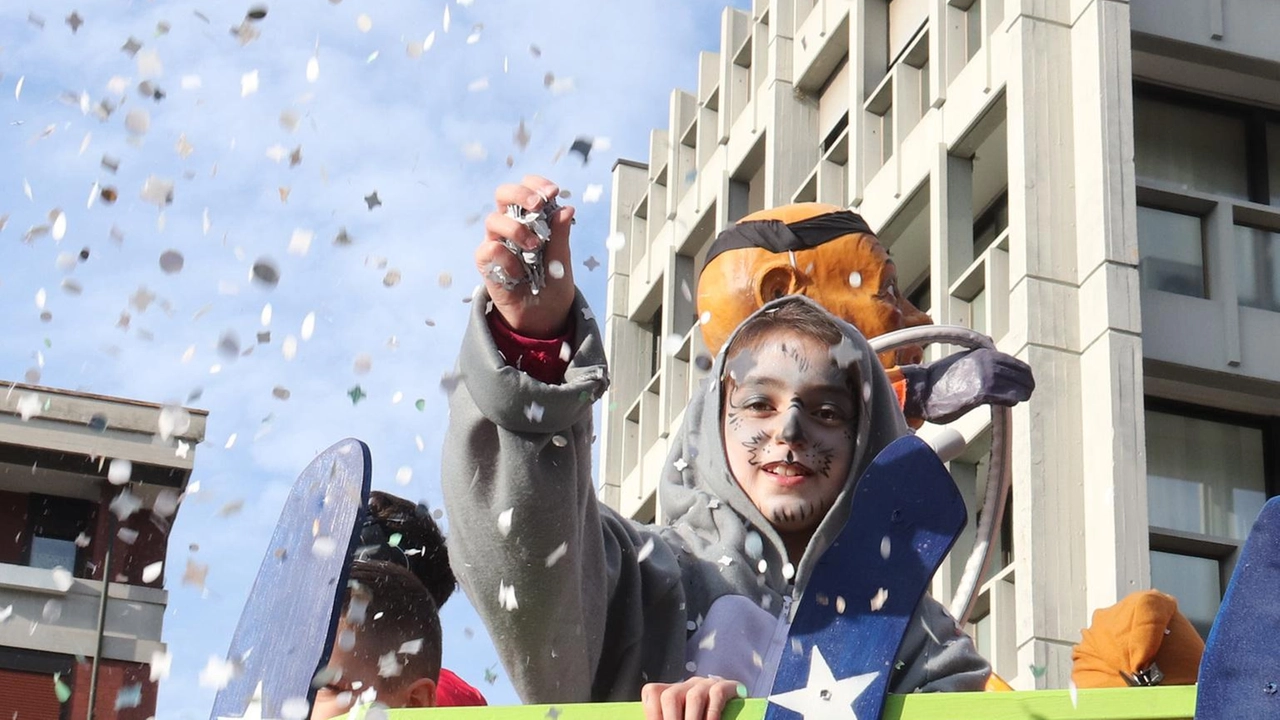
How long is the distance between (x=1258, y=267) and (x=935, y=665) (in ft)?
31.0

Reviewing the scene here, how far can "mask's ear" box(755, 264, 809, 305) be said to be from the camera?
4961 millimetres

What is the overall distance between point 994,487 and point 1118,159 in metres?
7.69

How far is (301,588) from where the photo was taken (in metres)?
2.93

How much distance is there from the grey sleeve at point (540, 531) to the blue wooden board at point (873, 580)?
38cm

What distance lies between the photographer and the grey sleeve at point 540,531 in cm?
284

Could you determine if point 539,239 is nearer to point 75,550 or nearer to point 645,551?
point 645,551

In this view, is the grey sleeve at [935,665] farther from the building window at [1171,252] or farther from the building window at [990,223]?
the building window at [990,223]

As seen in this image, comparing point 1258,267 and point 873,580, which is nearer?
point 873,580

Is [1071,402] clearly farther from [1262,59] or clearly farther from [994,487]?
[994,487]

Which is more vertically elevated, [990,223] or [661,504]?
[990,223]

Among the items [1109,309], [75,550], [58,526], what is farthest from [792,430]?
[75,550]

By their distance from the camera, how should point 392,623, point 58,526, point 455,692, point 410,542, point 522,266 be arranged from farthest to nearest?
1. point 58,526
2. point 455,692
3. point 410,542
4. point 392,623
5. point 522,266

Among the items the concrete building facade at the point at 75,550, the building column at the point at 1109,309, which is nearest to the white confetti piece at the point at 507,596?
the building column at the point at 1109,309

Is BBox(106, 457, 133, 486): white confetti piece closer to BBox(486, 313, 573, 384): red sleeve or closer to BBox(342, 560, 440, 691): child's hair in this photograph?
BBox(342, 560, 440, 691): child's hair
